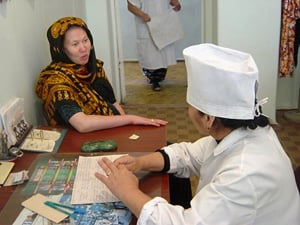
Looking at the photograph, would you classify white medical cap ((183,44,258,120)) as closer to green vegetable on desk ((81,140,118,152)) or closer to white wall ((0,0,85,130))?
green vegetable on desk ((81,140,118,152))

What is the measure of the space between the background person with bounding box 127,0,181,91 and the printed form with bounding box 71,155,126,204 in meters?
2.84

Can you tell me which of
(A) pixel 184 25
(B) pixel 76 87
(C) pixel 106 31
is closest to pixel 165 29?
(C) pixel 106 31

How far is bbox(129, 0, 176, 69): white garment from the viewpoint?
158 inches

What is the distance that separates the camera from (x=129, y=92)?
4348 mm

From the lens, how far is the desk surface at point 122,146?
3.85ft

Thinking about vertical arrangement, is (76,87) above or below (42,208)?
above

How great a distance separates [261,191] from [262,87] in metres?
2.42

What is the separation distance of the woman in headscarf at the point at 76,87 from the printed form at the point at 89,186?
0.36 meters

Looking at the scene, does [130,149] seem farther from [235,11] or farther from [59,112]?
[235,11]

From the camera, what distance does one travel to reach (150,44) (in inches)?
163

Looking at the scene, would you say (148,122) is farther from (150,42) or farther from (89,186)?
(150,42)

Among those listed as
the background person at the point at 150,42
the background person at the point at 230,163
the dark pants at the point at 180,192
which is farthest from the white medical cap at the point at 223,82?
the background person at the point at 150,42

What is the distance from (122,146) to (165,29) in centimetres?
280

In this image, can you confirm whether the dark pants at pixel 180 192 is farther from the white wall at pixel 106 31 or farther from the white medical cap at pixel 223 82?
the white wall at pixel 106 31
